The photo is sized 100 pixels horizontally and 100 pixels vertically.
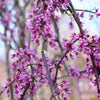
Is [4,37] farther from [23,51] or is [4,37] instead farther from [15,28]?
[23,51]

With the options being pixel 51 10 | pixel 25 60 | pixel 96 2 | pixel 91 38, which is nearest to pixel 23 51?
pixel 25 60

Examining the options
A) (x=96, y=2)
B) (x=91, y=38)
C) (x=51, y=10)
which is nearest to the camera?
(x=91, y=38)

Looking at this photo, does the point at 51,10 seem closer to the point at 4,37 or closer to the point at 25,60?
the point at 25,60

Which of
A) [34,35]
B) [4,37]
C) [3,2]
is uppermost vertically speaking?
[3,2]

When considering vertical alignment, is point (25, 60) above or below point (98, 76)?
above

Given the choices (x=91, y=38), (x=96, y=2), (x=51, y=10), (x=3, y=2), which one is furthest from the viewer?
(x=3, y=2)

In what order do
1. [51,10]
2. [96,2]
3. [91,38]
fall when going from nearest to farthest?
[91,38] < [51,10] < [96,2]

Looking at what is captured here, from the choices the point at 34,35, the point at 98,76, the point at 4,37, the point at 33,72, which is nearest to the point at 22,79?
the point at 33,72

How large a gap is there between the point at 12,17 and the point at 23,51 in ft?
7.24

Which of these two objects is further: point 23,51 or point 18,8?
point 18,8

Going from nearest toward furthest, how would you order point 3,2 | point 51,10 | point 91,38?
point 91,38
point 51,10
point 3,2

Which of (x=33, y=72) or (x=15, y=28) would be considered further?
(x=15, y=28)

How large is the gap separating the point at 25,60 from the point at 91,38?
468 mm

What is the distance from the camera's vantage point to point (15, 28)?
132 inches
